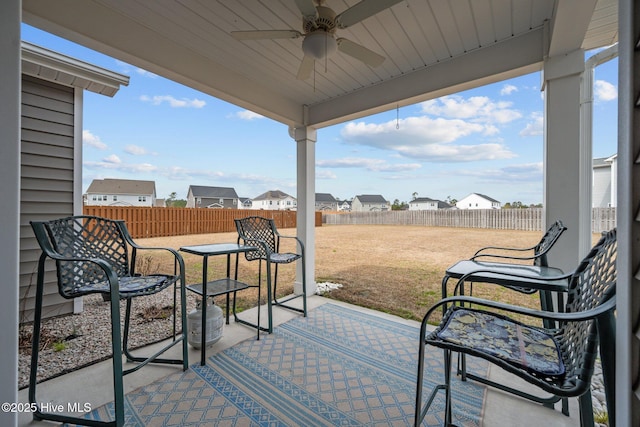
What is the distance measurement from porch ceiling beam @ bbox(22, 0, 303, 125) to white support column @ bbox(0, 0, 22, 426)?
0.88m

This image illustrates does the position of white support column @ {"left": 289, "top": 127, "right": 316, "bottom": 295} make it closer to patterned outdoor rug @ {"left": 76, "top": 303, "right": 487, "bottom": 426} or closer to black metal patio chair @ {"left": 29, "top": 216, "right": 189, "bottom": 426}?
patterned outdoor rug @ {"left": 76, "top": 303, "right": 487, "bottom": 426}

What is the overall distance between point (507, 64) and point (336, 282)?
3.31 m

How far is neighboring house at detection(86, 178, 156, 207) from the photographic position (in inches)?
563

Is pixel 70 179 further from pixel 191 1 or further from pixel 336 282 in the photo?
pixel 336 282

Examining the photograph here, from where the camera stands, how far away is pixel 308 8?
1571 mm

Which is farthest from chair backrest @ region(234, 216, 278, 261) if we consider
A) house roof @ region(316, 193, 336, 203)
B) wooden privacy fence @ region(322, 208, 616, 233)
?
house roof @ region(316, 193, 336, 203)

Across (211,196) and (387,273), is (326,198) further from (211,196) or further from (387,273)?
(387,273)

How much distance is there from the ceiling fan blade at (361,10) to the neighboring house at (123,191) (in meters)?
15.3

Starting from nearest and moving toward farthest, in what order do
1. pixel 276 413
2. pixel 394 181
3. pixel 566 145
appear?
pixel 276 413 < pixel 566 145 < pixel 394 181

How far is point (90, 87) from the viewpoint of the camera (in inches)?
105

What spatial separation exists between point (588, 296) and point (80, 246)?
104 inches

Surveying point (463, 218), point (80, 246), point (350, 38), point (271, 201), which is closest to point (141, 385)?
point (80, 246)

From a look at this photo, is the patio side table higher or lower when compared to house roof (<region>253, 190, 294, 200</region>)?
lower

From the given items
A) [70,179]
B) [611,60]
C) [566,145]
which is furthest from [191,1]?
[611,60]
